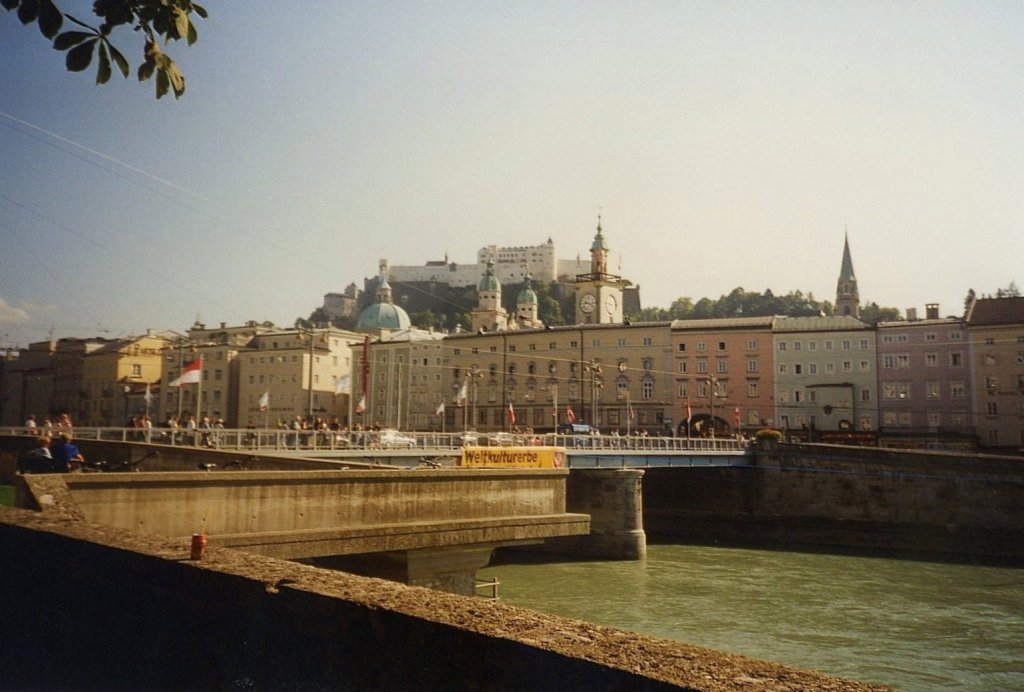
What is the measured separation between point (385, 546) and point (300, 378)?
238 ft

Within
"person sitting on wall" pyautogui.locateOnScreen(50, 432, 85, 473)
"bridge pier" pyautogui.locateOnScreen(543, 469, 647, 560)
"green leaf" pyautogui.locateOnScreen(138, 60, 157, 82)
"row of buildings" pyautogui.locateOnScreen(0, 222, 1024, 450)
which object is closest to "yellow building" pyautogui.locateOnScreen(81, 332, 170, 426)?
"row of buildings" pyautogui.locateOnScreen(0, 222, 1024, 450)

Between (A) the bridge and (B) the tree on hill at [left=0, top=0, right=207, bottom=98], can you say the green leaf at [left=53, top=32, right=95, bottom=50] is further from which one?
(A) the bridge

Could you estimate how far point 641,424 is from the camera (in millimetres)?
80875

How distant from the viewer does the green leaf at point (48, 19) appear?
4977 millimetres

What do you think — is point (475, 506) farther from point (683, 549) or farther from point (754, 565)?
point (683, 549)

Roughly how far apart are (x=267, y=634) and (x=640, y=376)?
77.3 meters

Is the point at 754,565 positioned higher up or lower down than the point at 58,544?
lower down

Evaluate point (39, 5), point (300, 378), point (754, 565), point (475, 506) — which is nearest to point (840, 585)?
point (754, 565)

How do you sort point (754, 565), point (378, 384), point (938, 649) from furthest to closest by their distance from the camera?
point (378, 384)
point (754, 565)
point (938, 649)

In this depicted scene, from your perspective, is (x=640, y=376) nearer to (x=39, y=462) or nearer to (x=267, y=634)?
(x=39, y=462)

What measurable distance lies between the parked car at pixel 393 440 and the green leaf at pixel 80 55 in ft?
116

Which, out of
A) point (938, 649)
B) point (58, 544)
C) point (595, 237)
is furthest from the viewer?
point (595, 237)

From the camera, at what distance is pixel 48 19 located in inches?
196

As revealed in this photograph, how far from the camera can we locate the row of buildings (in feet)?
226
